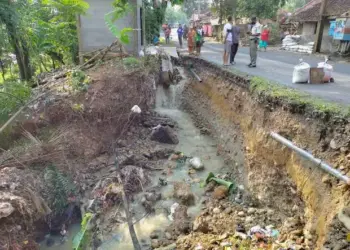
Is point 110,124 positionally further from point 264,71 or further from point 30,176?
point 264,71

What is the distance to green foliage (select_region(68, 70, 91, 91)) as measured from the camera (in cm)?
887

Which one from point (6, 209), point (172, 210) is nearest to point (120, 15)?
point (172, 210)

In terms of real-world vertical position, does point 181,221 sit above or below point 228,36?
below

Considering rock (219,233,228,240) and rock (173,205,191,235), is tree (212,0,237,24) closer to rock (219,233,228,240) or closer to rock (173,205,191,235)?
rock (173,205,191,235)

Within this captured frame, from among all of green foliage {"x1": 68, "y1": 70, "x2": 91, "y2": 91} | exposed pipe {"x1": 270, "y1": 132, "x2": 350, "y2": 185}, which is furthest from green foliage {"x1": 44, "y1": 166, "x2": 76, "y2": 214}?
exposed pipe {"x1": 270, "y1": 132, "x2": 350, "y2": 185}

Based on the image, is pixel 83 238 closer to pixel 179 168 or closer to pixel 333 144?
pixel 179 168

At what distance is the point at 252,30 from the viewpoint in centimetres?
977

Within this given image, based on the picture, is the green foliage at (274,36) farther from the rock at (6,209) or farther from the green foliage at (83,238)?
the rock at (6,209)

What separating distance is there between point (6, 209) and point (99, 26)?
8.37 meters

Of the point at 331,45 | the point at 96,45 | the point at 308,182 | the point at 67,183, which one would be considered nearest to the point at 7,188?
the point at 67,183

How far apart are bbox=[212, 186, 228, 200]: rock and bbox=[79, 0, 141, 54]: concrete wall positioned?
7600 mm

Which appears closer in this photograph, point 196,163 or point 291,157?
point 291,157

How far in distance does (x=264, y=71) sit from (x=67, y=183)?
7655 millimetres

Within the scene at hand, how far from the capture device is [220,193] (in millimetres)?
6789
